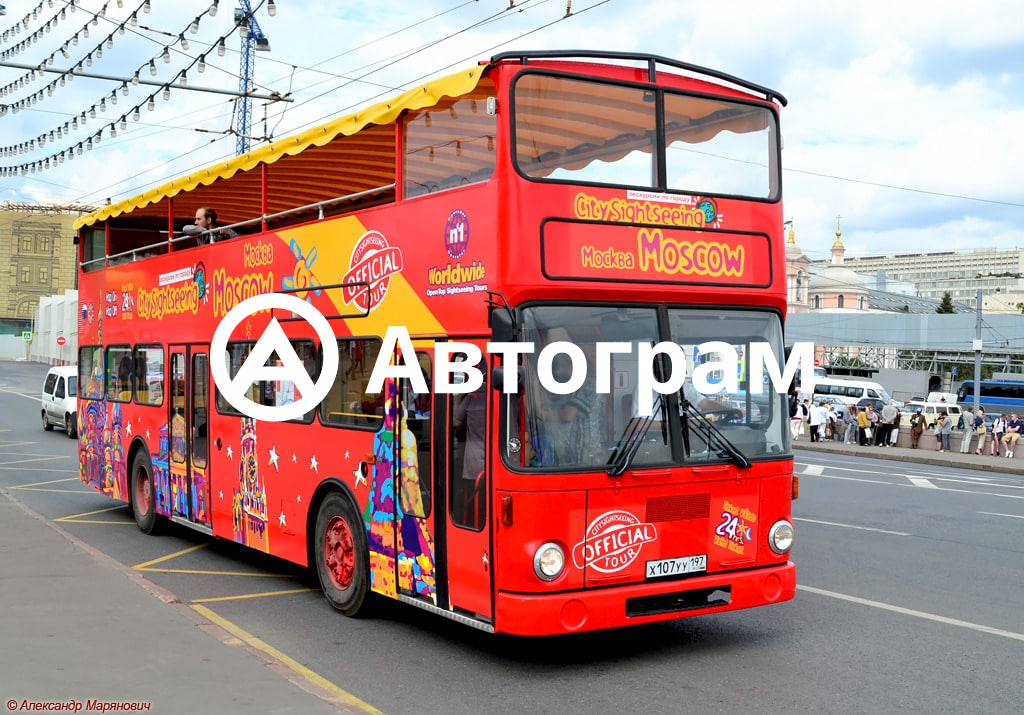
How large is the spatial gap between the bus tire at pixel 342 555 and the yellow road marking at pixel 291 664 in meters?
0.84

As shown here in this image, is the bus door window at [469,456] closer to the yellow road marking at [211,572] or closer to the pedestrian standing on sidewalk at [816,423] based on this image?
the yellow road marking at [211,572]

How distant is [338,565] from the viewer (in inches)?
354

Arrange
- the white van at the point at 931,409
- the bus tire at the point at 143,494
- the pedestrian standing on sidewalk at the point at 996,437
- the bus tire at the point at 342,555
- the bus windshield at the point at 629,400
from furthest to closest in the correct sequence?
1. the white van at the point at 931,409
2. the pedestrian standing on sidewalk at the point at 996,437
3. the bus tire at the point at 143,494
4. the bus tire at the point at 342,555
5. the bus windshield at the point at 629,400

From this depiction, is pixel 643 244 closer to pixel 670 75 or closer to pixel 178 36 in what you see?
pixel 670 75

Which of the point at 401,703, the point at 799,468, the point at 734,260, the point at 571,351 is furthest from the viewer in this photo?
the point at 799,468

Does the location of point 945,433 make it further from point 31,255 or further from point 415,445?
point 31,255

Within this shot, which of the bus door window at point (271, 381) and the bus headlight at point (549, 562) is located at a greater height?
the bus door window at point (271, 381)

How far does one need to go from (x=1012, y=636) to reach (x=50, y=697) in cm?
653

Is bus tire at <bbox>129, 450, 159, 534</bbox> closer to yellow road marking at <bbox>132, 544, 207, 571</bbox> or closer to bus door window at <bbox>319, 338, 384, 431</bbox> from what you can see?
yellow road marking at <bbox>132, 544, 207, 571</bbox>

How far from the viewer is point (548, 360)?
6.95 meters

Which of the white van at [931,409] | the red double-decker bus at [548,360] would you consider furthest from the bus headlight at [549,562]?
the white van at [931,409]

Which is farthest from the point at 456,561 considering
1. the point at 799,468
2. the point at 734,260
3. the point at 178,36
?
the point at 799,468

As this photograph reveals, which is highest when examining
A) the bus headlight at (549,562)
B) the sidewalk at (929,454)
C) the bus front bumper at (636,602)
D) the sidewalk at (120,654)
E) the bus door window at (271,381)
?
the bus door window at (271,381)

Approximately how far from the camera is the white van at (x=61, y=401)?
28.3 metres
